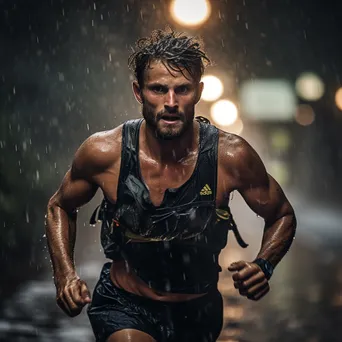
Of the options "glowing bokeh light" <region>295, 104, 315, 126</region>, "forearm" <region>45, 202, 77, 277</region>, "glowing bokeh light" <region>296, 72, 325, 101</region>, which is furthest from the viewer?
"glowing bokeh light" <region>295, 104, 315, 126</region>

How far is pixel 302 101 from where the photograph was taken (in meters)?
32.0

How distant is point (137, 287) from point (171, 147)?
30.5 inches

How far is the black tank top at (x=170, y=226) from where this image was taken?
5152 millimetres

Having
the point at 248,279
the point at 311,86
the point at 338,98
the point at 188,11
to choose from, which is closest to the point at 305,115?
the point at 311,86

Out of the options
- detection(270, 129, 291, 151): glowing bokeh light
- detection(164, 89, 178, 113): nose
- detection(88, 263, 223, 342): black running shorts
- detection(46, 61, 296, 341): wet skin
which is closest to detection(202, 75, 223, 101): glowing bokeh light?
detection(270, 129, 291, 151): glowing bokeh light

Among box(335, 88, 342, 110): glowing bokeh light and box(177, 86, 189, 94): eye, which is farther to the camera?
box(335, 88, 342, 110): glowing bokeh light

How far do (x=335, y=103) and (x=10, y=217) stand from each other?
16.7m

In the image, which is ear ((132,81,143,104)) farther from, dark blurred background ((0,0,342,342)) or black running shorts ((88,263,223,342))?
black running shorts ((88,263,223,342))

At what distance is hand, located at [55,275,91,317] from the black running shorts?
0.30m

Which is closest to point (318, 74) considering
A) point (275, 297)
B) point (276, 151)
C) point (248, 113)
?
point (276, 151)

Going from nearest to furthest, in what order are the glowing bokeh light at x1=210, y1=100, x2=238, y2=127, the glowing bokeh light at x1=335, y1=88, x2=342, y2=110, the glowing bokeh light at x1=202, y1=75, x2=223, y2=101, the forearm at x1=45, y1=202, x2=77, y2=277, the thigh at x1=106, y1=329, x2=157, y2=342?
the thigh at x1=106, y1=329, x2=157, y2=342 < the forearm at x1=45, y1=202, x2=77, y2=277 < the glowing bokeh light at x1=202, y1=75, x2=223, y2=101 < the glowing bokeh light at x1=210, y1=100, x2=238, y2=127 < the glowing bokeh light at x1=335, y1=88, x2=342, y2=110

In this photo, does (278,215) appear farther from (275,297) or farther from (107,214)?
(275,297)

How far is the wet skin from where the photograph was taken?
521 cm

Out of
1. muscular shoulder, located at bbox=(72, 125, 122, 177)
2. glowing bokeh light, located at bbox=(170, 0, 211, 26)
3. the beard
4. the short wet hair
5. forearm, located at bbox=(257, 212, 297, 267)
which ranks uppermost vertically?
glowing bokeh light, located at bbox=(170, 0, 211, 26)
